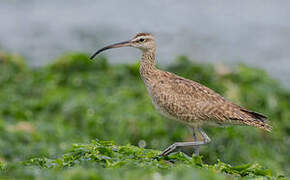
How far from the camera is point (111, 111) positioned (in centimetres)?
1117

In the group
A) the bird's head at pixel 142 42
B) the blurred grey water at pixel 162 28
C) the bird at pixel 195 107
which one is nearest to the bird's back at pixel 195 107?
the bird at pixel 195 107

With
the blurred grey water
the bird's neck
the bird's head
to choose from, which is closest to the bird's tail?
the bird's neck

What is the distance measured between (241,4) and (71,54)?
9.42 meters

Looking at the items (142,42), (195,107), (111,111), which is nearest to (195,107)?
(195,107)

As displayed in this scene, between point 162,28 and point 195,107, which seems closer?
point 195,107

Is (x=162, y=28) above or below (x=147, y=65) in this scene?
above

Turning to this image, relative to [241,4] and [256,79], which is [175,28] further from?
[256,79]

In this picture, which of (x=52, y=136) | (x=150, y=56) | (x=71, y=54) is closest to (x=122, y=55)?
(x=71, y=54)

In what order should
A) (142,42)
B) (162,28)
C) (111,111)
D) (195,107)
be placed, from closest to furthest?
(195,107) < (142,42) < (111,111) < (162,28)

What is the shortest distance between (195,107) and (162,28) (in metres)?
11.3

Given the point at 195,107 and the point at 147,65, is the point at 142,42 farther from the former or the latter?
the point at 195,107

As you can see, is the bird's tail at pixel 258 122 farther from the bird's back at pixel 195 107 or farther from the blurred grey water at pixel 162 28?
the blurred grey water at pixel 162 28

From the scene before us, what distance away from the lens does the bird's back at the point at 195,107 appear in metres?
7.67

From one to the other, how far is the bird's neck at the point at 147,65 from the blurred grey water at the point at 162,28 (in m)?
7.85
